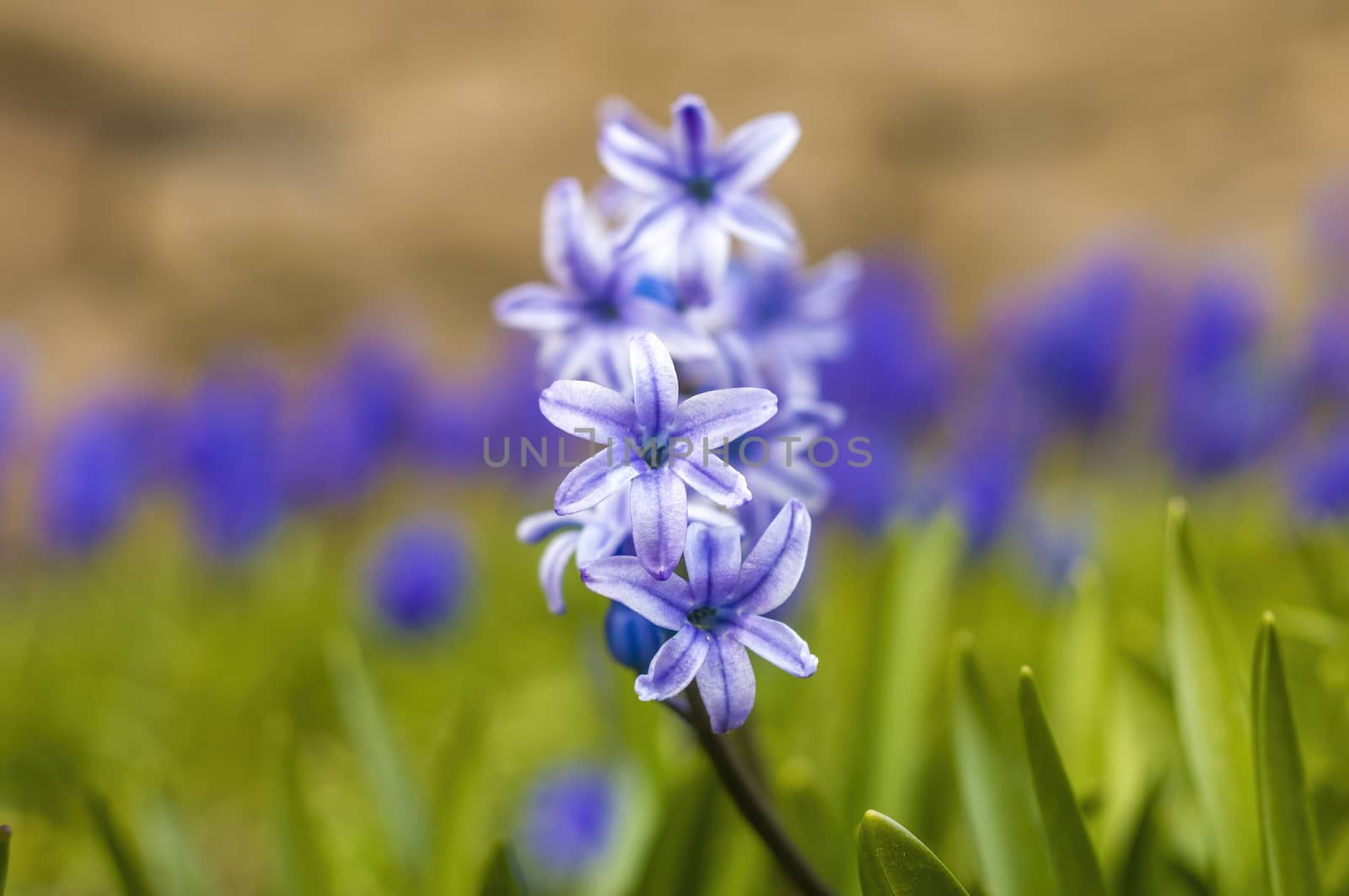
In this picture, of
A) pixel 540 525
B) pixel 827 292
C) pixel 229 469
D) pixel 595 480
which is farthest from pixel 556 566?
pixel 229 469

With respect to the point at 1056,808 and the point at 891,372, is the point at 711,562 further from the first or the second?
the point at 891,372

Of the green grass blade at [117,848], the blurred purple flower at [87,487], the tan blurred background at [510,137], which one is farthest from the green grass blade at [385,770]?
the tan blurred background at [510,137]

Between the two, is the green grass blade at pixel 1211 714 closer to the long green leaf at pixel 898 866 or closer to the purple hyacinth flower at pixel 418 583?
the long green leaf at pixel 898 866

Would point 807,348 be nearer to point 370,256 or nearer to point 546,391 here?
point 546,391

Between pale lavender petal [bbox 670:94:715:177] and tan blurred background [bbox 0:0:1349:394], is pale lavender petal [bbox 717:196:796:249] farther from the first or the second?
tan blurred background [bbox 0:0:1349:394]

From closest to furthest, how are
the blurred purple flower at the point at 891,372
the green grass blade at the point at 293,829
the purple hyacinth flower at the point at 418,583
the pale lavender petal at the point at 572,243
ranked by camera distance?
the pale lavender petal at the point at 572,243
the green grass blade at the point at 293,829
the purple hyacinth flower at the point at 418,583
the blurred purple flower at the point at 891,372

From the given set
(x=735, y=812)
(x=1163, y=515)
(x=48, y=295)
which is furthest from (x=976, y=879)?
(x=48, y=295)
